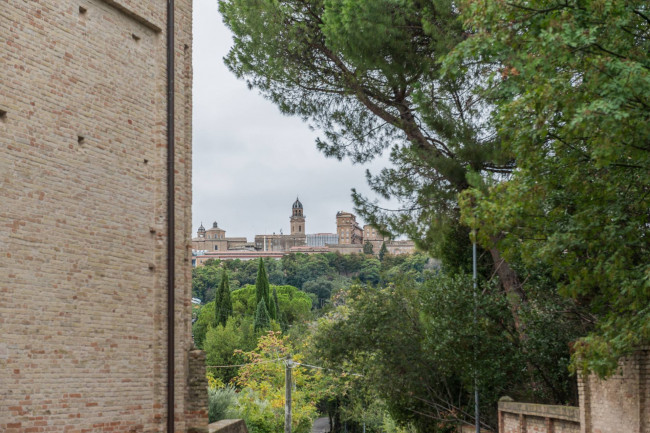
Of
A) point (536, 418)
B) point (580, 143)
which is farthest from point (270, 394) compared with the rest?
point (580, 143)

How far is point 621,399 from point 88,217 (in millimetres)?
7389

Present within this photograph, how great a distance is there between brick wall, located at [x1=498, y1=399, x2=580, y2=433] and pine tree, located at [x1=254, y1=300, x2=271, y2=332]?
4020cm

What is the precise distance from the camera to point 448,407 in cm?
2062

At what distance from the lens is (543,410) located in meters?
13.6

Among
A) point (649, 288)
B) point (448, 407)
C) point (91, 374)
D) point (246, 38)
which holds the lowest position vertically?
point (448, 407)

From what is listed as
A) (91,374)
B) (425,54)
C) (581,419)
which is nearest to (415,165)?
(425,54)

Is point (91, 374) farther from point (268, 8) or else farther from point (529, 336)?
point (268, 8)

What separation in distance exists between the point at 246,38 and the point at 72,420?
12.3 m

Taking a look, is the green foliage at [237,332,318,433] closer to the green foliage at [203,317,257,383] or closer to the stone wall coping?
the green foliage at [203,317,257,383]

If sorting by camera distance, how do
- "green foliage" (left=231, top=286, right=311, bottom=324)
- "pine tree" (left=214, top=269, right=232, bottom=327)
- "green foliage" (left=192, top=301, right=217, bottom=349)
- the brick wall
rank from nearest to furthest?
the brick wall < "pine tree" (left=214, top=269, right=232, bottom=327) < "green foliage" (left=192, top=301, right=217, bottom=349) < "green foliage" (left=231, top=286, right=311, bottom=324)

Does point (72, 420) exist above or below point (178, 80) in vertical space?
below

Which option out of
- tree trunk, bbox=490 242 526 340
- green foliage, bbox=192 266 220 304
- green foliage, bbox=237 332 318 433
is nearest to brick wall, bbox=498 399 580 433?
tree trunk, bbox=490 242 526 340

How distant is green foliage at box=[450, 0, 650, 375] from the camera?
853 centimetres

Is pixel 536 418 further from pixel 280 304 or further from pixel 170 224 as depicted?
pixel 280 304
